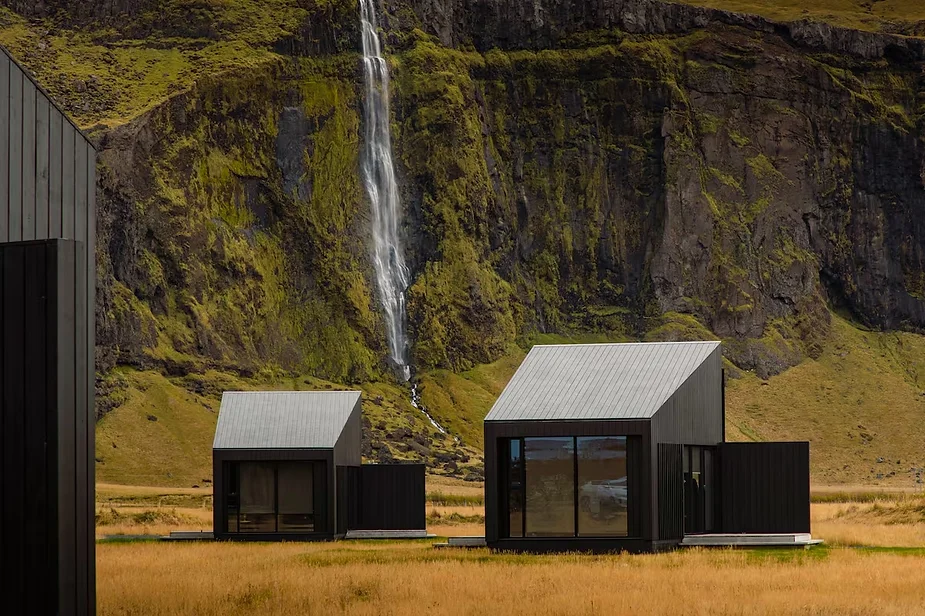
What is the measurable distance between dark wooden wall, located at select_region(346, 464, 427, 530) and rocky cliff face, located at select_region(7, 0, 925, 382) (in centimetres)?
6409

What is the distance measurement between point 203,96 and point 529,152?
108 ft

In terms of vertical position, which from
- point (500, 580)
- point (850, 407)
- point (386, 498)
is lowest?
point (850, 407)

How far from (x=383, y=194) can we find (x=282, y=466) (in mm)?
84704

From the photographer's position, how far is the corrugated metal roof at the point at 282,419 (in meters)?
43.8

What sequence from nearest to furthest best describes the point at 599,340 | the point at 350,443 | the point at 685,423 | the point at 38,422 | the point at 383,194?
the point at 38,422, the point at 685,423, the point at 350,443, the point at 383,194, the point at 599,340

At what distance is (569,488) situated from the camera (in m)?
33.9

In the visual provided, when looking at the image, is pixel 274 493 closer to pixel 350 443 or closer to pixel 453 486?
pixel 350 443

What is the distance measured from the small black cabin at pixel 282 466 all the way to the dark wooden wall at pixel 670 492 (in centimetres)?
1184

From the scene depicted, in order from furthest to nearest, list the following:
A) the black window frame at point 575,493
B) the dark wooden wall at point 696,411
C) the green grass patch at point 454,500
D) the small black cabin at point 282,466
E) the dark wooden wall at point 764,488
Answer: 1. the green grass patch at point 454,500
2. the small black cabin at point 282,466
3. the dark wooden wall at point 764,488
4. the dark wooden wall at point 696,411
5. the black window frame at point 575,493

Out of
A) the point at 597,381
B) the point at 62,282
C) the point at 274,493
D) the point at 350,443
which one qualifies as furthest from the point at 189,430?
the point at 62,282

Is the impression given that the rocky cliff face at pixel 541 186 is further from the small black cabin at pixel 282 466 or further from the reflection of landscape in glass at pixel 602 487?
the reflection of landscape in glass at pixel 602 487

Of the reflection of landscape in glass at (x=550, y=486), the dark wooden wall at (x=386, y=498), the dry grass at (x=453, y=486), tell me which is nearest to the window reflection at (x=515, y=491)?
the reflection of landscape in glass at (x=550, y=486)

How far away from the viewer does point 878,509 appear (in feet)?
172

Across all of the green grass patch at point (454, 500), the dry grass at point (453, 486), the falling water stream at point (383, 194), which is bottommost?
the dry grass at point (453, 486)
